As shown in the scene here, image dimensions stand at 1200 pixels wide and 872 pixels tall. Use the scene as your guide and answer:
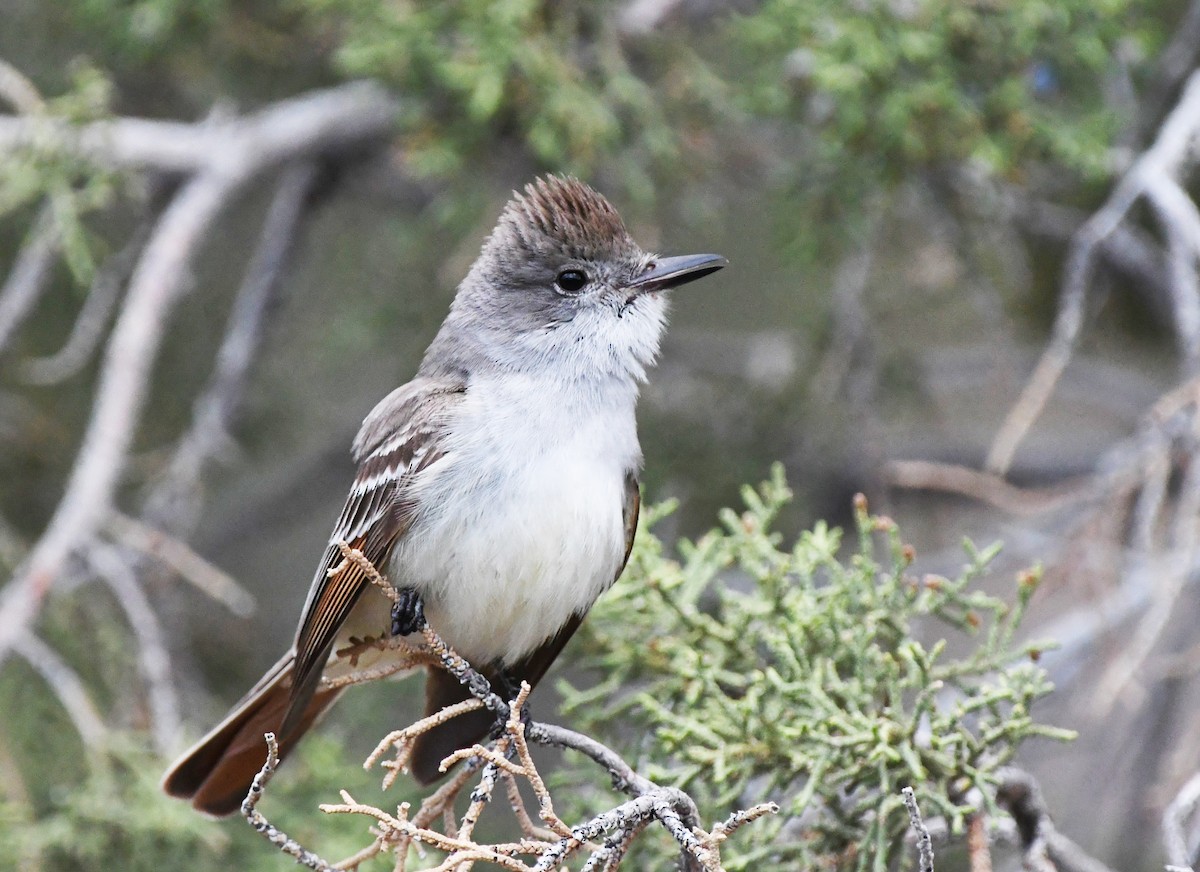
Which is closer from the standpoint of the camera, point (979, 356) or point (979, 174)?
point (979, 174)

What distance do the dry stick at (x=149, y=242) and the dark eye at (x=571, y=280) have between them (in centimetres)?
114

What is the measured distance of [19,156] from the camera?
370 centimetres

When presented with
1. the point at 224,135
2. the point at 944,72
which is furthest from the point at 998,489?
the point at 224,135

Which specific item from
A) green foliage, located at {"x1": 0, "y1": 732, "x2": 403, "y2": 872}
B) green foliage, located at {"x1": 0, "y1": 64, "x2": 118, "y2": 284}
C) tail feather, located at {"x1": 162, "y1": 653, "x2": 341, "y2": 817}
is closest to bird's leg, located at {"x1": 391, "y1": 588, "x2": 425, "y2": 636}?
tail feather, located at {"x1": 162, "y1": 653, "x2": 341, "y2": 817}

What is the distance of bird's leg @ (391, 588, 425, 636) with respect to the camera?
2.81 meters

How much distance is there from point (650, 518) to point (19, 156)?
205 cm

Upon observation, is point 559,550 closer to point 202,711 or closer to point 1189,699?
point 202,711

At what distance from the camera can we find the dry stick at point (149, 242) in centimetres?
330

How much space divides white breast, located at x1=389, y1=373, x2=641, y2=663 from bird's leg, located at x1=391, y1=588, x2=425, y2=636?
24 millimetres

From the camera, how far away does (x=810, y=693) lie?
255 cm

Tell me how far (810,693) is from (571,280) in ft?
3.87

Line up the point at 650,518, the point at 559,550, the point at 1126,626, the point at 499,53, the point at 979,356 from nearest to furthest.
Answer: the point at 559,550 → the point at 650,518 → the point at 499,53 → the point at 1126,626 → the point at 979,356

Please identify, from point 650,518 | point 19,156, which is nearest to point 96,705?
point 19,156

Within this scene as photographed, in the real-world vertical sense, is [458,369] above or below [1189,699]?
above
